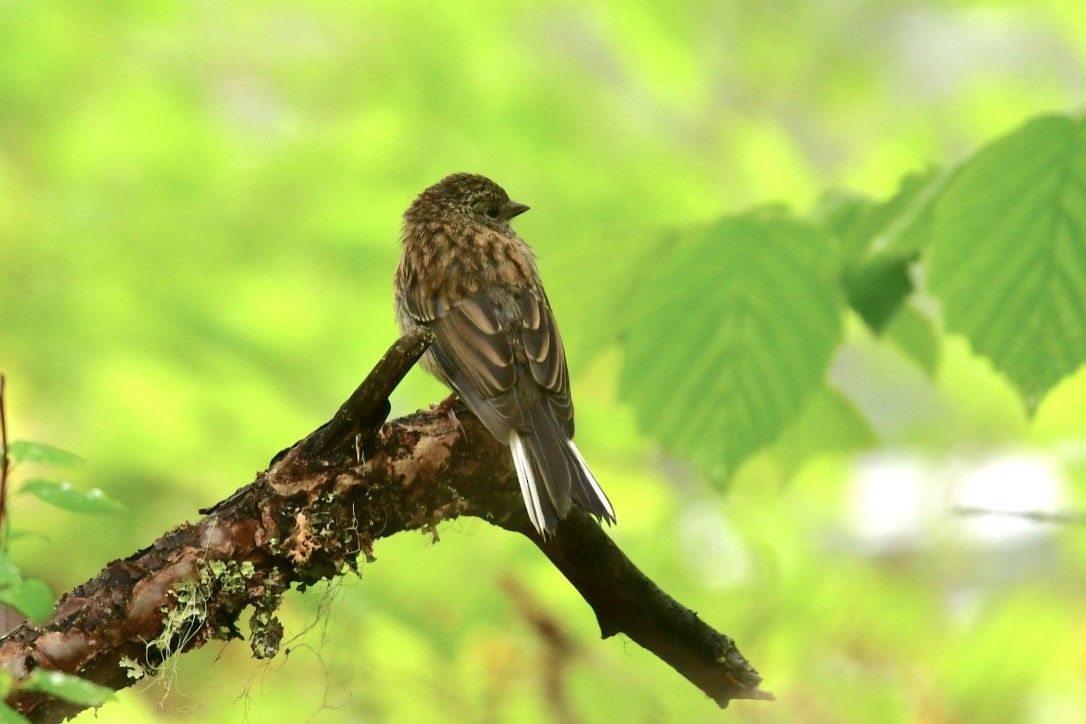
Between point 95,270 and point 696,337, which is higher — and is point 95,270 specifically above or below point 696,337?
above

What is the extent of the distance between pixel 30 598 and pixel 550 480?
1.35 meters

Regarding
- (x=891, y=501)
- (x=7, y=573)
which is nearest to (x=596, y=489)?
(x=7, y=573)

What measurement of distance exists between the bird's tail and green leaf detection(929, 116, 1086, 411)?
3.51 ft

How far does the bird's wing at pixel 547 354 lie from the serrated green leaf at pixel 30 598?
2049 mm

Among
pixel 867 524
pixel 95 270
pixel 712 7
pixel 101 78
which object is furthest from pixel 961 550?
pixel 101 78

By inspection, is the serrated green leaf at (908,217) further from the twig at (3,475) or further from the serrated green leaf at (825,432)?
the twig at (3,475)

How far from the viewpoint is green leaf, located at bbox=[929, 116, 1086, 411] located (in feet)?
8.89

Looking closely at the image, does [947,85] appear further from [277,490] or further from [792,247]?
[277,490]

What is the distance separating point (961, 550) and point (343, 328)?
398 centimetres

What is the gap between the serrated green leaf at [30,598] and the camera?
5.33 feet

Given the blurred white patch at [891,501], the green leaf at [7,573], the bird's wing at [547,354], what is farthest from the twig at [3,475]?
the blurred white patch at [891,501]

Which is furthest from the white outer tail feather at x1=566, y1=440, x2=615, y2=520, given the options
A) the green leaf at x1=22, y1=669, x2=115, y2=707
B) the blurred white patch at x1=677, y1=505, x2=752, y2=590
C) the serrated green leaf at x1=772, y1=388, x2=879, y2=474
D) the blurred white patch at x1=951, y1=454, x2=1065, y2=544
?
the blurred white patch at x1=951, y1=454, x2=1065, y2=544

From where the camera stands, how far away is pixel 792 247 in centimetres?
313

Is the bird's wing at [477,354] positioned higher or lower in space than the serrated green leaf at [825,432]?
lower
